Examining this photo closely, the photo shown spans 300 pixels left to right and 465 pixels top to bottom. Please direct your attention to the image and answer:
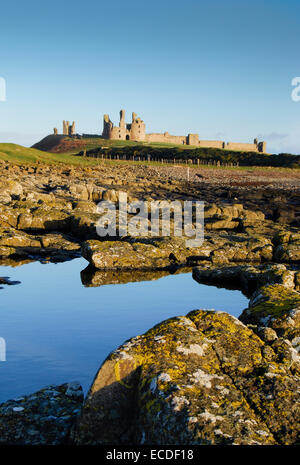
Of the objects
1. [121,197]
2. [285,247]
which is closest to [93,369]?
[285,247]

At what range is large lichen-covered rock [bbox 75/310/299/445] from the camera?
4.84 metres

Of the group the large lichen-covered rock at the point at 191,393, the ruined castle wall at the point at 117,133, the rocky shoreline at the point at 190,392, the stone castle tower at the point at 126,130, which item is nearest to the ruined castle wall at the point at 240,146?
the stone castle tower at the point at 126,130

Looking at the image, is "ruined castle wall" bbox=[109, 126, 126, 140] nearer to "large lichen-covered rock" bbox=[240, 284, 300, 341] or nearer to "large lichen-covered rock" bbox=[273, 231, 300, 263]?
"large lichen-covered rock" bbox=[273, 231, 300, 263]

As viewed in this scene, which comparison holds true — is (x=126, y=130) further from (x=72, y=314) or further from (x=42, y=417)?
(x=42, y=417)

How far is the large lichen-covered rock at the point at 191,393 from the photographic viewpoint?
15.9 ft

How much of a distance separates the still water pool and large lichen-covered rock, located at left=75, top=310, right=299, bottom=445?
8.91 ft

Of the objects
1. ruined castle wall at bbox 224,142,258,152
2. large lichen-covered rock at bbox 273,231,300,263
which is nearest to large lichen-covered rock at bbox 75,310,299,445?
large lichen-covered rock at bbox 273,231,300,263

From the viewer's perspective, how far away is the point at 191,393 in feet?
17.5

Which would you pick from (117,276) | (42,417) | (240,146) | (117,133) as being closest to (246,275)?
(117,276)

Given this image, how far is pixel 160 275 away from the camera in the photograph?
17.1 metres

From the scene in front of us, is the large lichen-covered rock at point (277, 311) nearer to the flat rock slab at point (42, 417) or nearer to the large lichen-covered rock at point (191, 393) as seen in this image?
the large lichen-covered rock at point (191, 393)

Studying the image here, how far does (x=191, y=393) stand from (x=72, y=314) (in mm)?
7778

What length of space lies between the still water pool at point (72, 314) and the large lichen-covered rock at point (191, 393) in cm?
272
